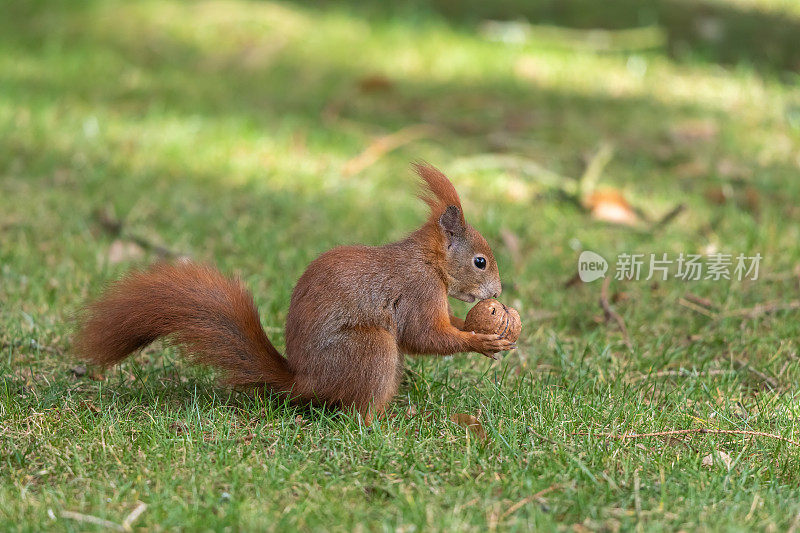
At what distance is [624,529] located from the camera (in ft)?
6.33

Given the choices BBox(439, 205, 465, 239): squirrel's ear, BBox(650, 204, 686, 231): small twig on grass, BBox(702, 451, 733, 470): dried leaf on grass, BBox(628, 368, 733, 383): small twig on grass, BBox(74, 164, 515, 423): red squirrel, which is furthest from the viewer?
BBox(650, 204, 686, 231): small twig on grass

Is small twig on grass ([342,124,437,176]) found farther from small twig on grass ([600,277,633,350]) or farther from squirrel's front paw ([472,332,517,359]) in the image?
squirrel's front paw ([472,332,517,359])

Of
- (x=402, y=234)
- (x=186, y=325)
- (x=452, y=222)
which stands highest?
(x=452, y=222)

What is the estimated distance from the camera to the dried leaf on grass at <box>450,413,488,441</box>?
7.74 feet

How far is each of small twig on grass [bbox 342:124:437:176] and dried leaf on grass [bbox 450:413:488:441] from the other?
7.79 ft

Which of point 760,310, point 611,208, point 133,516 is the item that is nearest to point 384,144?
point 611,208

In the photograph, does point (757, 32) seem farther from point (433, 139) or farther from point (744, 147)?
point (433, 139)

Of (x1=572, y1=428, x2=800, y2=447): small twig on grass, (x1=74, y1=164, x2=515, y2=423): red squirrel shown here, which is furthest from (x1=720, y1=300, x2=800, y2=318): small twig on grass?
(x1=74, y1=164, x2=515, y2=423): red squirrel

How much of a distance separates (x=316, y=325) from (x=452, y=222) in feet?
1.53

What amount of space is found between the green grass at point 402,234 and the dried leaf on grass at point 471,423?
2 cm

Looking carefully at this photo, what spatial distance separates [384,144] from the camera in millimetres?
4941

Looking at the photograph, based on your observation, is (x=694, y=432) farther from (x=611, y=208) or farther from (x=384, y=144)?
(x=384, y=144)

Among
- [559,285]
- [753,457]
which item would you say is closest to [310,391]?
[753,457]

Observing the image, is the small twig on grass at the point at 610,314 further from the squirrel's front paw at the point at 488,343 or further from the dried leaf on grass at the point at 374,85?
the dried leaf on grass at the point at 374,85
